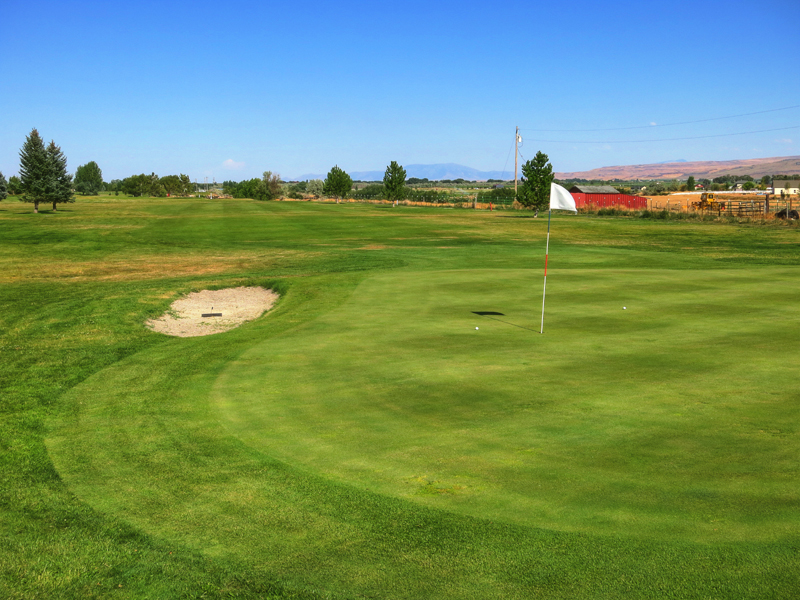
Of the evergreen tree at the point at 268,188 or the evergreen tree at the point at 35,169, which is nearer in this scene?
the evergreen tree at the point at 35,169

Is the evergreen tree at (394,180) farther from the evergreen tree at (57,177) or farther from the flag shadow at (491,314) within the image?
the flag shadow at (491,314)

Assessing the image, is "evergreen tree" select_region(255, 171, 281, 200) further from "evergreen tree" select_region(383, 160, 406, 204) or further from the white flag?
the white flag

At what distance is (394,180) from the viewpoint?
123312mm

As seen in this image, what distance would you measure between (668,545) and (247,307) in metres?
15.8

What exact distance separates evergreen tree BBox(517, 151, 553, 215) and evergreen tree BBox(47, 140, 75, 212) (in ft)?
185

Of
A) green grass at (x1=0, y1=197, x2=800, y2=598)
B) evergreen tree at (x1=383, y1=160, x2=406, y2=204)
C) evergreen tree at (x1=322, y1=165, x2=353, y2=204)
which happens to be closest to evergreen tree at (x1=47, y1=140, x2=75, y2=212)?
evergreen tree at (x1=383, y1=160, x2=406, y2=204)

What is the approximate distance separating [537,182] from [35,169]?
5945 centimetres

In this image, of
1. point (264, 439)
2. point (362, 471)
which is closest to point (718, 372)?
point (362, 471)

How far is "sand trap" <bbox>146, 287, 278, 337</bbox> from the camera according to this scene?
16.5m

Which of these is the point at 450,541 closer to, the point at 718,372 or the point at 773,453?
the point at 773,453

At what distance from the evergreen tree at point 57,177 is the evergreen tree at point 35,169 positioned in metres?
0.37

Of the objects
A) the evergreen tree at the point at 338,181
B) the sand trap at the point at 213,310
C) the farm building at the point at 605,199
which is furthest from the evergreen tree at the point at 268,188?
the sand trap at the point at 213,310

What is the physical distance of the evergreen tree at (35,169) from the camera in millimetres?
79375

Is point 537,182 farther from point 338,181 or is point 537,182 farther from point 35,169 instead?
point 338,181
